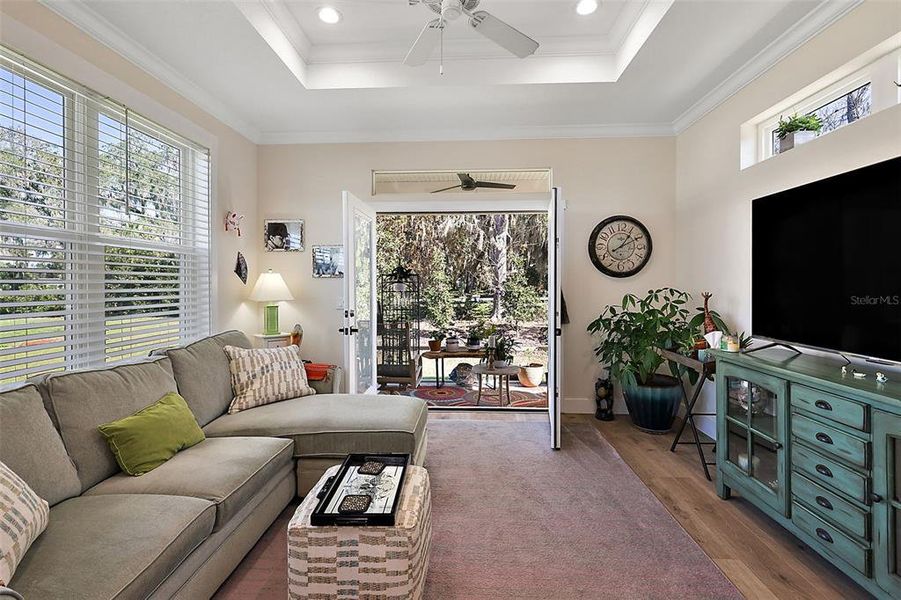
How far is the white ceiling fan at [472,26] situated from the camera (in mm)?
1928

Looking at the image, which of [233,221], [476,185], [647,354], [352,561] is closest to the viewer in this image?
[352,561]

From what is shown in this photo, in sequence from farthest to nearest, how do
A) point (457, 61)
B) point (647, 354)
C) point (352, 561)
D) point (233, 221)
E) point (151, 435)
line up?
point (233, 221), point (647, 354), point (457, 61), point (151, 435), point (352, 561)

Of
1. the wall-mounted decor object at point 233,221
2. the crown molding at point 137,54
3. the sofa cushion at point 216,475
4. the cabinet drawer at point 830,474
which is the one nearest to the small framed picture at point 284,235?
the wall-mounted decor object at point 233,221

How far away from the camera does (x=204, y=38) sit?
100 inches

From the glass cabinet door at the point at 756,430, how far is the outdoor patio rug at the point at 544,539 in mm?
473

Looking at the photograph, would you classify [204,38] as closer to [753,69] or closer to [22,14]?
[22,14]

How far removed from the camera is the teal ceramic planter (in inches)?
139

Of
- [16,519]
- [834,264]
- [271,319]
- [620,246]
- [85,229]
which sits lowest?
[16,519]

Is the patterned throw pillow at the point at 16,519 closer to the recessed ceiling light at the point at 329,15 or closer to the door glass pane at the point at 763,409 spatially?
the recessed ceiling light at the point at 329,15

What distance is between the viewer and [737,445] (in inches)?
92.9

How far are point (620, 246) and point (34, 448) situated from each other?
4.18 meters

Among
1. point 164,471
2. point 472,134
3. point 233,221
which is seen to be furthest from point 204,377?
point 472,134

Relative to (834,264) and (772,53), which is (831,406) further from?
(772,53)

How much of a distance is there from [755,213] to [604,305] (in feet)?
5.61
